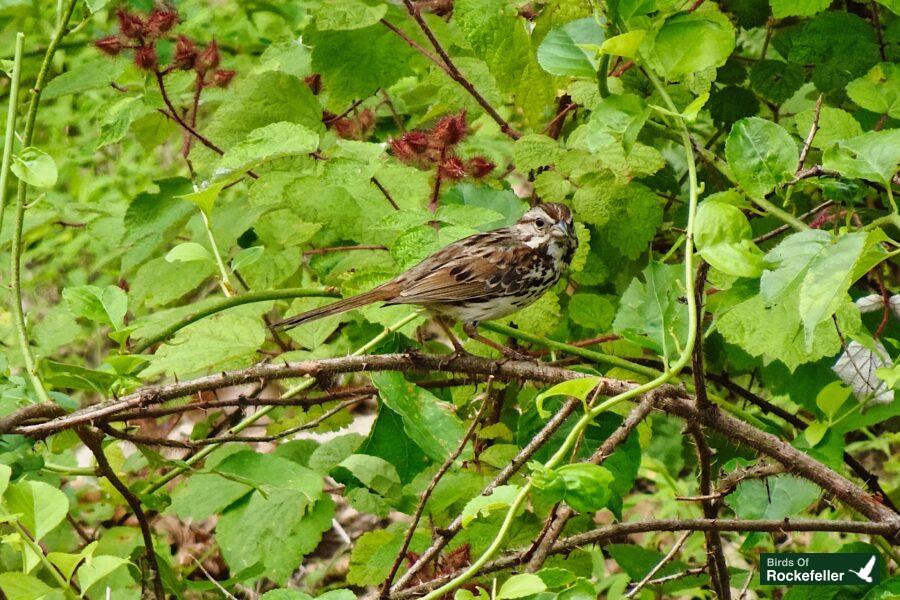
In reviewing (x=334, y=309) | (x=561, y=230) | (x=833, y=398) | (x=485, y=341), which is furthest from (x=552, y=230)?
(x=833, y=398)

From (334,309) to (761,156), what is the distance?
144cm

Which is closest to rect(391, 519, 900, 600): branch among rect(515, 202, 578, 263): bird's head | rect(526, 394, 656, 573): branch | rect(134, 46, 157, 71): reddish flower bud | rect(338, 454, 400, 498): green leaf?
rect(526, 394, 656, 573): branch

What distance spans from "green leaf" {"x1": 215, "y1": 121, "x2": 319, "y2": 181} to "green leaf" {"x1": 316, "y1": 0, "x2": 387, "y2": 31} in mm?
685

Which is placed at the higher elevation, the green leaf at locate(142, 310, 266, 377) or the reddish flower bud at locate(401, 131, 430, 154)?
the reddish flower bud at locate(401, 131, 430, 154)

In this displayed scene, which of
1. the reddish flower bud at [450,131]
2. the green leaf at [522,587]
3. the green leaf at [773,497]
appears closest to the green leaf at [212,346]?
the reddish flower bud at [450,131]

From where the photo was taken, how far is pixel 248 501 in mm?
2971

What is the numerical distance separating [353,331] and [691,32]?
1.84 m

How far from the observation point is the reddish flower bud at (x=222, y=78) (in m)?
3.77

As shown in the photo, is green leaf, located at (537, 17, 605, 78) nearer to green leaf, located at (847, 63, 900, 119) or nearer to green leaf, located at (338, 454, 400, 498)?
green leaf, located at (338, 454, 400, 498)

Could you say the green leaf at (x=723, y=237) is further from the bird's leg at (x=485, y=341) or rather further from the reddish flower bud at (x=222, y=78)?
the reddish flower bud at (x=222, y=78)

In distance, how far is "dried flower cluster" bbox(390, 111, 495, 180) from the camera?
9.61 ft

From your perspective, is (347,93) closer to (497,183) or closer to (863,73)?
(497,183)

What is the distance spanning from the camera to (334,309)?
3.04 m

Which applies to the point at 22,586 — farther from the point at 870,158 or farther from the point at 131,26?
the point at 131,26
